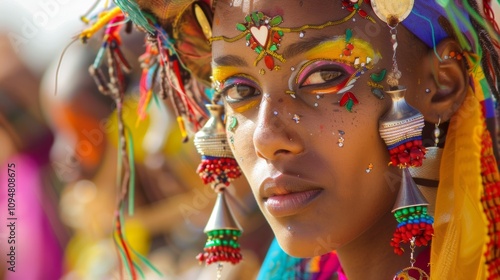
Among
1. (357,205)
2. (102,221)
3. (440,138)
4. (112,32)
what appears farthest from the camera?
(102,221)

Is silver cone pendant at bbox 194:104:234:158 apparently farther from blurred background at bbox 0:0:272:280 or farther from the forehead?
blurred background at bbox 0:0:272:280

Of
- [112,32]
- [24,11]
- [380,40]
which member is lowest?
[380,40]

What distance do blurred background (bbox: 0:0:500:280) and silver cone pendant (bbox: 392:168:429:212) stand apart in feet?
7.56

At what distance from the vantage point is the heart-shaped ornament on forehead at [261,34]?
2523 millimetres

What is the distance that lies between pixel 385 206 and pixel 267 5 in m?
0.68

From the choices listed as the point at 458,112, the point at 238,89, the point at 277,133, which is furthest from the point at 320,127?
the point at 458,112

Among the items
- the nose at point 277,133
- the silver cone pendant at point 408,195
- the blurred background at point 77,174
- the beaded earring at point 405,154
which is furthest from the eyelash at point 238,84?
the blurred background at point 77,174

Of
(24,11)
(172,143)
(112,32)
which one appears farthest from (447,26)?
(24,11)

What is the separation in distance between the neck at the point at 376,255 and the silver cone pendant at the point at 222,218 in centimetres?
41

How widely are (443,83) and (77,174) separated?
3.40 metres

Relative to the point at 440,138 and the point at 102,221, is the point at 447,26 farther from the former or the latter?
the point at 102,221

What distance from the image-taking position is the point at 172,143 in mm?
5191

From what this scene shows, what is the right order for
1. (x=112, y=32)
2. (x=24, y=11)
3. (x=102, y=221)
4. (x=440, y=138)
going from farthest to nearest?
1. (x=102, y=221)
2. (x=24, y=11)
3. (x=112, y=32)
4. (x=440, y=138)

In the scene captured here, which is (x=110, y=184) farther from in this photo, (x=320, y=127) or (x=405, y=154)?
(x=405, y=154)
